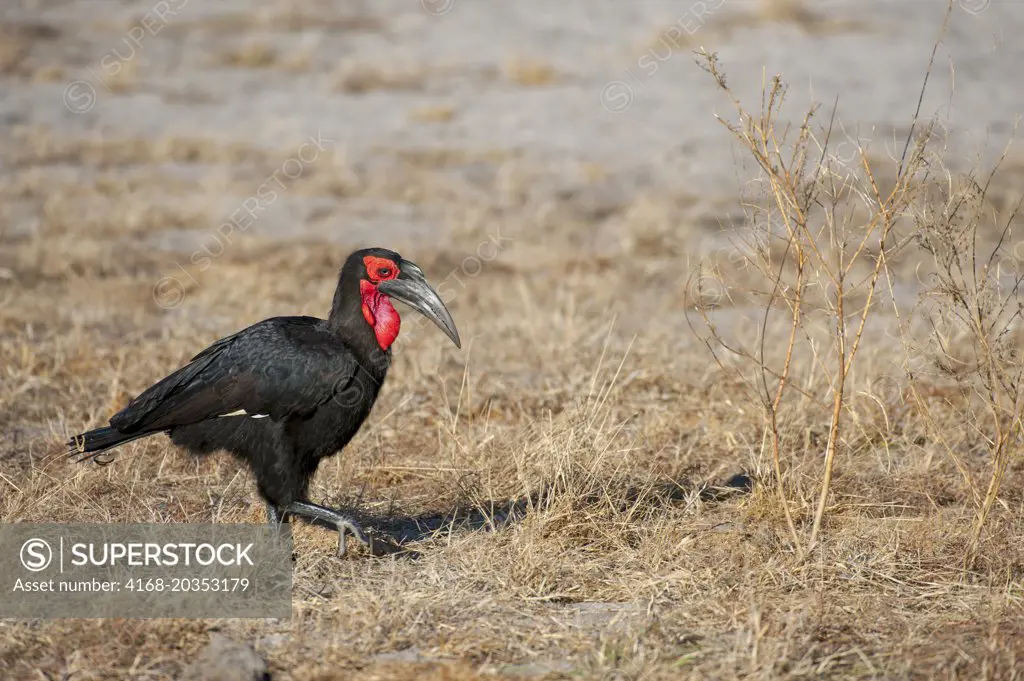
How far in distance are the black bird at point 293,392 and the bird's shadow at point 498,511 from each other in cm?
34

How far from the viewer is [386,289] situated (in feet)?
15.9

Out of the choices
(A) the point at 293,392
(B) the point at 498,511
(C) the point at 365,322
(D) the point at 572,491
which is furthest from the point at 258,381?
(D) the point at 572,491

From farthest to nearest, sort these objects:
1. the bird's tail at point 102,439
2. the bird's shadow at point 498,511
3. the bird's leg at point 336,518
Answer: the bird's shadow at point 498,511 < the bird's tail at point 102,439 < the bird's leg at point 336,518

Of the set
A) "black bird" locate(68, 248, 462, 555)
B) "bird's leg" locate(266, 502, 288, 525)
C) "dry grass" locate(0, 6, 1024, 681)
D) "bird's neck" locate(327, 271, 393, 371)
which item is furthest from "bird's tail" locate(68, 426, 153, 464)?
"bird's neck" locate(327, 271, 393, 371)

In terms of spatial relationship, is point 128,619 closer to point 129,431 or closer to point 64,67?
point 129,431

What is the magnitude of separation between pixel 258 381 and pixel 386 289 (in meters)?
0.63

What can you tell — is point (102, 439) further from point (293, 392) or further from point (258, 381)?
point (293, 392)

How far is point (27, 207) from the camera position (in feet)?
37.0

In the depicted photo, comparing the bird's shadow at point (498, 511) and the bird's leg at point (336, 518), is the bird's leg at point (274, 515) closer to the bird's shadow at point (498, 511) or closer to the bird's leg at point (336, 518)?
the bird's leg at point (336, 518)

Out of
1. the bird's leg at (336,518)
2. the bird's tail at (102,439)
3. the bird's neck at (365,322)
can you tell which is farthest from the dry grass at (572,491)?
the bird's neck at (365,322)

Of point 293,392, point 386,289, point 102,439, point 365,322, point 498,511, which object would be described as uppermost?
point 386,289

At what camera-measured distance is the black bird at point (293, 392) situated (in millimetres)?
4641

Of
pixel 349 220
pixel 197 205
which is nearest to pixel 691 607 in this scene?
pixel 349 220

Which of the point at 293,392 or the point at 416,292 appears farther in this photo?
the point at 416,292
